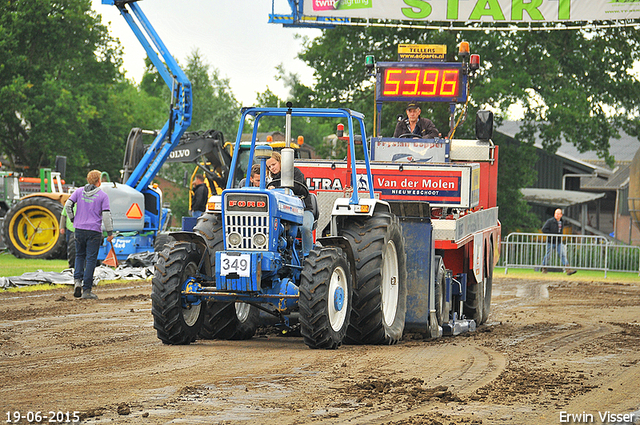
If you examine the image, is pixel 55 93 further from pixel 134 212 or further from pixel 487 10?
pixel 134 212

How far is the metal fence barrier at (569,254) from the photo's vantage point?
2516cm

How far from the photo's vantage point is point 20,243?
22.5m

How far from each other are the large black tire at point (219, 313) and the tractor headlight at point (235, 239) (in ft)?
1.70

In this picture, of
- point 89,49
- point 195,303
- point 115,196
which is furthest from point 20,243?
point 89,49

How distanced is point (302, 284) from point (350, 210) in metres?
1.25

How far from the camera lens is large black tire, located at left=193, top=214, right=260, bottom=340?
9.39 meters

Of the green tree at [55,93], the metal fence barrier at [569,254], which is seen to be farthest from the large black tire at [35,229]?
the green tree at [55,93]

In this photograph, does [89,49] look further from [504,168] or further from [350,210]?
[350,210]

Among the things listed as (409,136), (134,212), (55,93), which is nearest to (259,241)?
(409,136)

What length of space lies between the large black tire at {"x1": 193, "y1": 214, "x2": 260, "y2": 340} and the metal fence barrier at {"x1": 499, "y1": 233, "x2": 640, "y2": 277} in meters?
16.2

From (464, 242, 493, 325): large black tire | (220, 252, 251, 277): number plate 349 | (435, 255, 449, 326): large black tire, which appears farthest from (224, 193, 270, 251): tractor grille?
(464, 242, 493, 325): large black tire

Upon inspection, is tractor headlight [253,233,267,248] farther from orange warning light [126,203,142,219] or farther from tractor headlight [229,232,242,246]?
orange warning light [126,203,142,219]

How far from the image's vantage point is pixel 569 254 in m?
25.4

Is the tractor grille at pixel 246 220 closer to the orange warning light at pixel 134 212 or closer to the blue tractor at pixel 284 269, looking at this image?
the blue tractor at pixel 284 269
